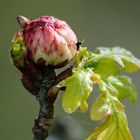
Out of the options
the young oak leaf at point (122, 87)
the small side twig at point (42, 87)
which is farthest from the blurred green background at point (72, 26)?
the small side twig at point (42, 87)

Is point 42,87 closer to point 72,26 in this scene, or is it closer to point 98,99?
point 98,99

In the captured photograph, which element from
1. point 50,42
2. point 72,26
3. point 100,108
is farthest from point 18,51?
point 72,26

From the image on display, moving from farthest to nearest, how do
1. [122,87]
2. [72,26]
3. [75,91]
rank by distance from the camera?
[72,26]
[122,87]
[75,91]

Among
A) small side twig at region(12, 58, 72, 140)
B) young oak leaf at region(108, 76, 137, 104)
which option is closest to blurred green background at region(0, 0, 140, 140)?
young oak leaf at region(108, 76, 137, 104)

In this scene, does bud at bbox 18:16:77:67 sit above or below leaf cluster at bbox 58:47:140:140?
above

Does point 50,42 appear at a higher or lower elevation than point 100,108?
higher

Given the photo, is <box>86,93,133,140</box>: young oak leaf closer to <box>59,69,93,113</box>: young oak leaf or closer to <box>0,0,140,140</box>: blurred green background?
<box>59,69,93,113</box>: young oak leaf

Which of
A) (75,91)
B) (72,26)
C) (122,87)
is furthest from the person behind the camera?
(72,26)

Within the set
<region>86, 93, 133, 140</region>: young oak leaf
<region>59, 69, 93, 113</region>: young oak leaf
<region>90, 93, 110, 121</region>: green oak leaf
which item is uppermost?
<region>59, 69, 93, 113</region>: young oak leaf
